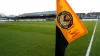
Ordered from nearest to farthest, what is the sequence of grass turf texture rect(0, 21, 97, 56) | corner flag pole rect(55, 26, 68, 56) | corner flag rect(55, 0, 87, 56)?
corner flag rect(55, 0, 87, 56)
corner flag pole rect(55, 26, 68, 56)
grass turf texture rect(0, 21, 97, 56)

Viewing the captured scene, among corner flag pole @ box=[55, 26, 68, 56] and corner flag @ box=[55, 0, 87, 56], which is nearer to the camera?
corner flag @ box=[55, 0, 87, 56]

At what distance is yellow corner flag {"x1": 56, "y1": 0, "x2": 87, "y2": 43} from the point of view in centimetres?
452

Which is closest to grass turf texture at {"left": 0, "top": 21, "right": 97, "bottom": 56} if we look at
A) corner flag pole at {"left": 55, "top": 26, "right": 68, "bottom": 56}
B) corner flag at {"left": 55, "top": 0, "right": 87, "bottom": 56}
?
corner flag pole at {"left": 55, "top": 26, "right": 68, "bottom": 56}

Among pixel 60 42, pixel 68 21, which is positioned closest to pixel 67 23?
pixel 68 21

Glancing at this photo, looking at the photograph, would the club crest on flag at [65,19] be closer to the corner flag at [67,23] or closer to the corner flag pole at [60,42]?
the corner flag at [67,23]

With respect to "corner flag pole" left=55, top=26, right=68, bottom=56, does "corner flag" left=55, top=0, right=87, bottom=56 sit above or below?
above

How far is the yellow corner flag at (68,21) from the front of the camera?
4516 mm

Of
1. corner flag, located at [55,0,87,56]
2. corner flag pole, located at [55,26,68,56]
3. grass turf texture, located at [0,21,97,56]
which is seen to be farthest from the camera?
grass turf texture, located at [0,21,97,56]

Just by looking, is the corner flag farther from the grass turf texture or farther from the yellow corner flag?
the grass turf texture

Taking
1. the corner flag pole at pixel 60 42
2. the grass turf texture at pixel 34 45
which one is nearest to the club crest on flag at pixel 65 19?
the corner flag pole at pixel 60 42

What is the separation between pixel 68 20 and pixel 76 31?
0.75 feet

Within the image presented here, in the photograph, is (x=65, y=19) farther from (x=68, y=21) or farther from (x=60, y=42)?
(x=60, y=42)

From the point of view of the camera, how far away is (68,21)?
4555 mm

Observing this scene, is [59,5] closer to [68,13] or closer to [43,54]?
[68,13]
